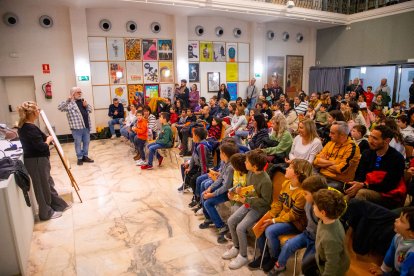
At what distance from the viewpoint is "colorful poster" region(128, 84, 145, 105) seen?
9.71 m

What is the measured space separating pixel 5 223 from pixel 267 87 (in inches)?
381

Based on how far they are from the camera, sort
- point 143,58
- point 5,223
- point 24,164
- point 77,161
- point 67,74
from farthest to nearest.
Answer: point 143,58 < point 67,74 < point 77,161 < point 24,164 < point 5,223

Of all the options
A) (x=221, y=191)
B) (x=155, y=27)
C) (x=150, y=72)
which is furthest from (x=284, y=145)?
(x=155, y=27)

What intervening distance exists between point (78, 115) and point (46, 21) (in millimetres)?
4243

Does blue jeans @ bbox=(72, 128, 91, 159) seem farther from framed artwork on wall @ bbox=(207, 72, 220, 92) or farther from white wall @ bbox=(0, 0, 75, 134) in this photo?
framed artwork on wall @ bbox=(207, 72, 220, 92)

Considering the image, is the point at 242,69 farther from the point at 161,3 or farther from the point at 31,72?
the point at 31,72

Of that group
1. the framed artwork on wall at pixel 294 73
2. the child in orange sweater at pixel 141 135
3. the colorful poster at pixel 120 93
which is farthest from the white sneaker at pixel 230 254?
the framed artwork on wall at pixel 294 73

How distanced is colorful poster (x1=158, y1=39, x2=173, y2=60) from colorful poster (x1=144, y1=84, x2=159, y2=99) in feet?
3.32

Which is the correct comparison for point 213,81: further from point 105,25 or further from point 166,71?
point 105,25

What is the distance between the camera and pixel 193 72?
10586 mm

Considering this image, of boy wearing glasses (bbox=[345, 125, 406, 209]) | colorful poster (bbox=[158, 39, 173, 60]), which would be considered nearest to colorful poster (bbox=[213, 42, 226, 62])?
colorful poster (bbox=[158, 39, 173, 60])

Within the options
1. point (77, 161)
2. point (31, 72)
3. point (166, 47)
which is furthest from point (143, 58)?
point (77, 161)

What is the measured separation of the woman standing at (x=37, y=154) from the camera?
3.54 metres

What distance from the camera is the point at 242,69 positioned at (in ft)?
37.6
